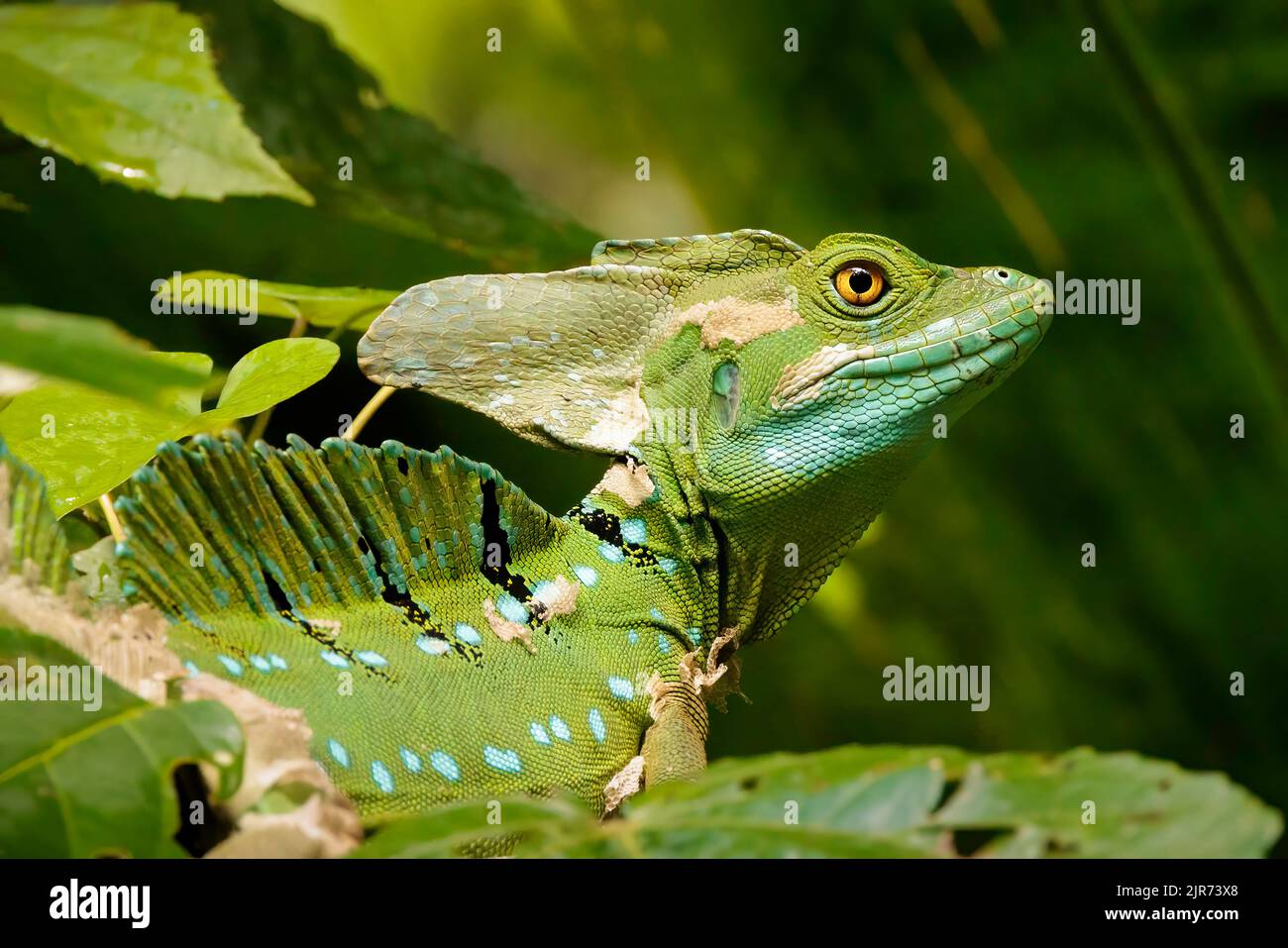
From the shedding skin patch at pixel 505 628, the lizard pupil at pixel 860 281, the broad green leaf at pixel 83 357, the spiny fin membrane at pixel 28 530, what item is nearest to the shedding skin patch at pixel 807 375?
the lizard pupil at pixel 860 281

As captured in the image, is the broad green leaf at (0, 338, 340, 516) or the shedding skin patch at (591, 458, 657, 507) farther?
the shedding skin patch at (591, 458, 657, 507)

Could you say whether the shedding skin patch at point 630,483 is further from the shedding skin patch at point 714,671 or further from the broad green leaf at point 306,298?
the broad green leaf at point 306,298

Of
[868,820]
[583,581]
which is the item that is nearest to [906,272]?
[583,581]

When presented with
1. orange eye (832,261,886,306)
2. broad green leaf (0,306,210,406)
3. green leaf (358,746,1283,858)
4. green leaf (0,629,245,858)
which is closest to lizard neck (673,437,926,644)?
orange eye (832,261,886,306)

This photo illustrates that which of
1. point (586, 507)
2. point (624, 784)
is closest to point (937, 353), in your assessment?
point (586, 507)

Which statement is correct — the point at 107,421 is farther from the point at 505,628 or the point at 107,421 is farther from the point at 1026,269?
the point at 1026,269

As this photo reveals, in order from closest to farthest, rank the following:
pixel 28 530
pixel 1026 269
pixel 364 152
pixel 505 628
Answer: pixel 28 530 < pixel 505 628 < pixel 364 152 < pixel 1026 269

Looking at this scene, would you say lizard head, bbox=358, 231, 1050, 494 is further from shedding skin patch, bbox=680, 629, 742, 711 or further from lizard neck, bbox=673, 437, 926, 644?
shedding skin patch, bbox=680, 629, 742, 711

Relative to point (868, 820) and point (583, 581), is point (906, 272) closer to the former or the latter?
point (583, 581)
